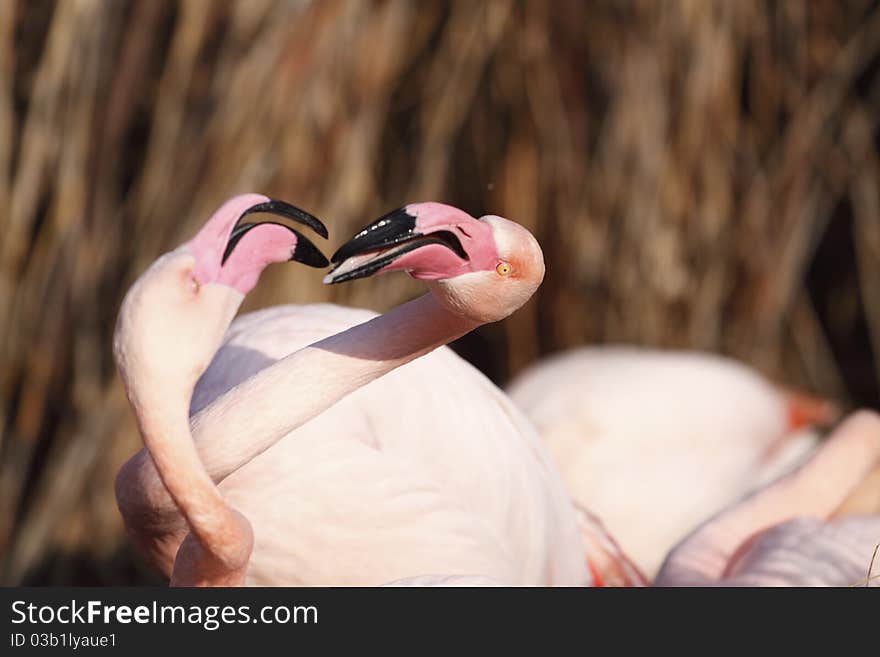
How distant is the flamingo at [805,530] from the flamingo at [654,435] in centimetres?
60

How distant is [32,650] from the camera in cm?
166

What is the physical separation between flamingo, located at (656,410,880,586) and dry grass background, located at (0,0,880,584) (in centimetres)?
130

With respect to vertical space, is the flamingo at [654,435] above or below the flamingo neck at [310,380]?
below

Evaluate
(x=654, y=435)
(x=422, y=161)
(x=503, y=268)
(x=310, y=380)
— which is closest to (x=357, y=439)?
(x=310, y=380)

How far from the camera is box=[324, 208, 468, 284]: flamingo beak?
4.78ft

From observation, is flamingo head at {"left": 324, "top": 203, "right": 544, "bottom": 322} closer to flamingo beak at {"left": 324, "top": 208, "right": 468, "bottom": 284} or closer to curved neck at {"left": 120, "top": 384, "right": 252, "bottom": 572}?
flamingo beak at {"left": 324, "top": 208, "right": 468, "bottom": 284}

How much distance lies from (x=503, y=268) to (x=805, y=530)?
105 centimetres

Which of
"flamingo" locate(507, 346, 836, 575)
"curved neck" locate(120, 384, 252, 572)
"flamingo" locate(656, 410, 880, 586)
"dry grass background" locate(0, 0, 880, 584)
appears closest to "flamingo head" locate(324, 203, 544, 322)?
"curved neck" locate(120, 384, 252, 572)

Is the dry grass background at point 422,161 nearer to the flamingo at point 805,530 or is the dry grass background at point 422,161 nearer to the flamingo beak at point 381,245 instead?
the flamingo at point 805,530

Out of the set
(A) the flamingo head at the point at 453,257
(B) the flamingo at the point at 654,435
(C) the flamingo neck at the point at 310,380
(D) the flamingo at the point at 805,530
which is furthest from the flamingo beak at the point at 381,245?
(B) the flamingo at the point at 654,435

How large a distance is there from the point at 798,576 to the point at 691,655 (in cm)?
49

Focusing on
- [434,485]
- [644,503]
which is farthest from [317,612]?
[644,503]

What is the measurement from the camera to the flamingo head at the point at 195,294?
139 centimetres

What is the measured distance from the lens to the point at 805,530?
232 centimetres
